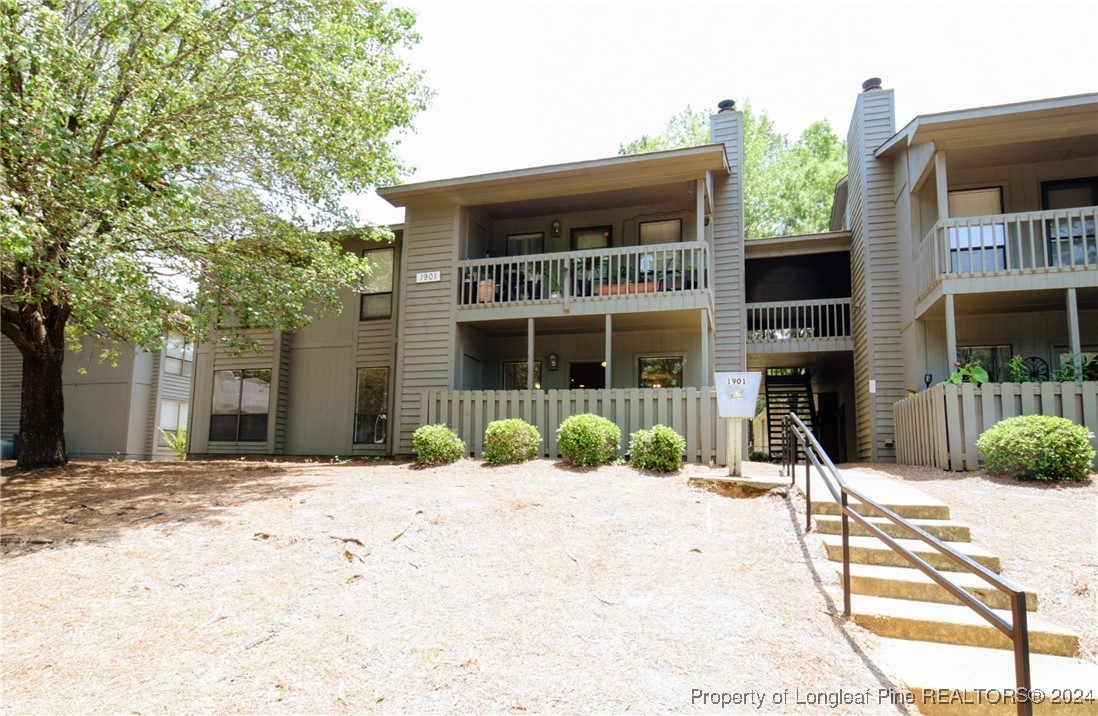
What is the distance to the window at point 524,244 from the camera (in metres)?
14.9

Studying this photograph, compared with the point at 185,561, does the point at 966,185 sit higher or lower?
higher

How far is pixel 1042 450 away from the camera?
7730mm

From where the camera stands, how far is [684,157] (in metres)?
11.8

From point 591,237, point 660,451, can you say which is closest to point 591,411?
point 660,451

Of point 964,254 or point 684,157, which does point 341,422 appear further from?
point 964,254

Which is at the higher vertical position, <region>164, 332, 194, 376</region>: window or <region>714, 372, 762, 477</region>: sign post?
<region>164, 332, 194, 376</region>: window

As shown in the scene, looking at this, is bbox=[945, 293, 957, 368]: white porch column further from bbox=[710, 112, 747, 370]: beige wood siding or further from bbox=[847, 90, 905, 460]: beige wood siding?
bbox=[710, 112, 747, 370]: beige wood siding

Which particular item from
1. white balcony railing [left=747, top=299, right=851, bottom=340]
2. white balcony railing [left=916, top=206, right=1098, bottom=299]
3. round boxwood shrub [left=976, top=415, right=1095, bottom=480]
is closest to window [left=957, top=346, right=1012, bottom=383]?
white balcony railing [left=916, top=206, right=1098, bottom=299]

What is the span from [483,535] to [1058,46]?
46.6ft

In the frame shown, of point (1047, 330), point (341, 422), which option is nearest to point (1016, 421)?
point (1047, 330)

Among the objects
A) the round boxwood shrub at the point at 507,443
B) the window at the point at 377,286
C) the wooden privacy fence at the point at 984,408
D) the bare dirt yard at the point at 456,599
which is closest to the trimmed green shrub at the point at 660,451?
the bare dirt yard at the point at 456,599

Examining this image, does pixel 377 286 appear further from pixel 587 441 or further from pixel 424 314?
pixel 587 441

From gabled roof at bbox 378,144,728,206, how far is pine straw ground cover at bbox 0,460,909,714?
6.71 metres

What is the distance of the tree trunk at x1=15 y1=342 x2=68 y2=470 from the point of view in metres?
10.4
